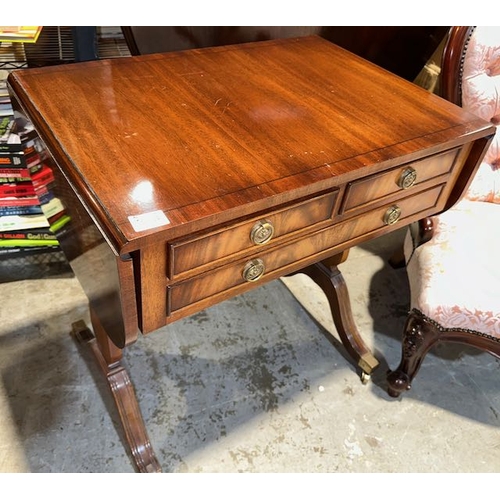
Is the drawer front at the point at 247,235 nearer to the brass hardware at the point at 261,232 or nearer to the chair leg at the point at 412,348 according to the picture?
the brass hardware at the point at 261,232

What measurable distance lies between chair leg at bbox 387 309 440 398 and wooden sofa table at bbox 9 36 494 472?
0.27 m

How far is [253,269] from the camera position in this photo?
2.61 feet

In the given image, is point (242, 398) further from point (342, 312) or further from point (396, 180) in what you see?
point (396, 180)

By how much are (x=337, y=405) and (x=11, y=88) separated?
98 cm

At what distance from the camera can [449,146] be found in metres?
0.85

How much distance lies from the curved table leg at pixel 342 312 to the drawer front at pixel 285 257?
0.32 m

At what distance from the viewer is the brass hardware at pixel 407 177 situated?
0.85 meters

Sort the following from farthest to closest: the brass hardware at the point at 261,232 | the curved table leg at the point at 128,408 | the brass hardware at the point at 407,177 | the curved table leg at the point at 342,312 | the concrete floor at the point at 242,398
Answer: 1. the curved table leg at the point at 342,312
2. the concrete floor at the point at 242,398
3. the curved table leg at the point at 128,408
4. the brass hardware at the point at 407,177
5. the brass hardware at the point at 261,232

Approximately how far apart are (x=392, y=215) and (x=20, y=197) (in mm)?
920

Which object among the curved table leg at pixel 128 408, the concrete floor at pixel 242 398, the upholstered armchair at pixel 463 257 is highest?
the upholstered armchair at pixel 463 257

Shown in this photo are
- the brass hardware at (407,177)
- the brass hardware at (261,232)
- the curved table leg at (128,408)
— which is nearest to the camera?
the brass hardware at (261,232)

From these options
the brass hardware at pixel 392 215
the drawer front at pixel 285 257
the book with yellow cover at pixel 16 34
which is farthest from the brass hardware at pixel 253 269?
the book with yellow cover at pixel 16 34
